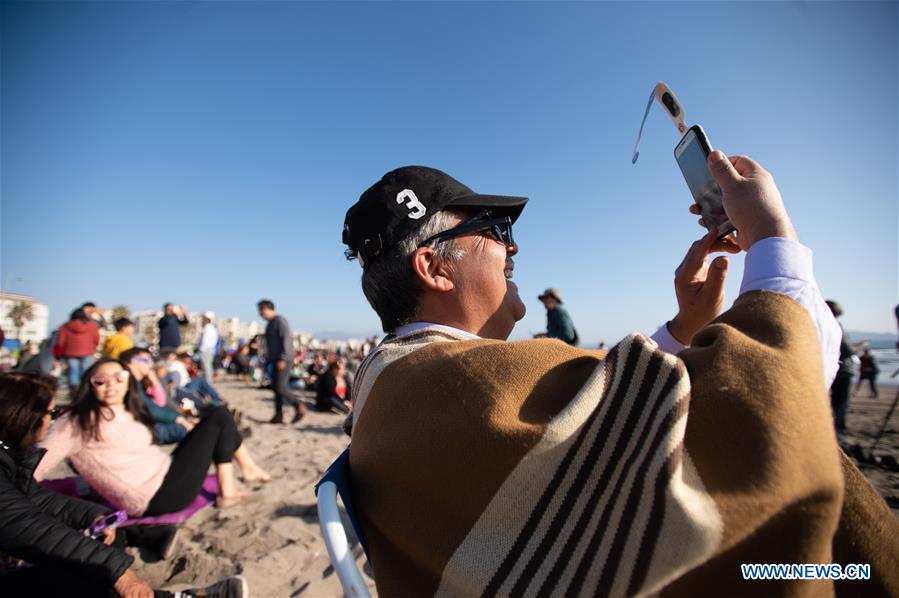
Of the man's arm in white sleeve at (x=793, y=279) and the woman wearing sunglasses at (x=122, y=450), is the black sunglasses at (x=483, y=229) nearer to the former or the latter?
the man's arm in white sleeve at (x=793, y=279)

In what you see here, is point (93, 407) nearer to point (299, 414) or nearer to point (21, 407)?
point (21, 407)

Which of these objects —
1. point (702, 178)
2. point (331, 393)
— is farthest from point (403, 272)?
point (331, 393)

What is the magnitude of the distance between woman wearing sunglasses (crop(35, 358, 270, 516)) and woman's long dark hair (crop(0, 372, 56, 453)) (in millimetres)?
494

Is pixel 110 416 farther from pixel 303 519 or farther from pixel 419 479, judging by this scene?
pixel 419 479

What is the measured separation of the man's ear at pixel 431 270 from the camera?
137 centimetres

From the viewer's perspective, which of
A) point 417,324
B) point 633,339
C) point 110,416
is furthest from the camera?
point 110,416

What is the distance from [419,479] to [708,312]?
1.24m

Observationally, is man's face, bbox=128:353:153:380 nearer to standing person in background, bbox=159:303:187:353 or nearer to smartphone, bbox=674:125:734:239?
standing person in background, bbox=159:303:187:353

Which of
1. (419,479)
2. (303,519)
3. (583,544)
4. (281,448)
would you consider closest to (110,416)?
(303,519)

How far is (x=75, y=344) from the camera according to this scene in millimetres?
8164

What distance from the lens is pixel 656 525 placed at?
698 mm

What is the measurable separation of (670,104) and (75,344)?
34.0 feet

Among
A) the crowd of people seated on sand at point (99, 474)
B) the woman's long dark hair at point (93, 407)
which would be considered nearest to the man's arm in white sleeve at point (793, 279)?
the crowd of people seated on sand at point (99, 474)

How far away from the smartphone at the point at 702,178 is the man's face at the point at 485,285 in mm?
659
